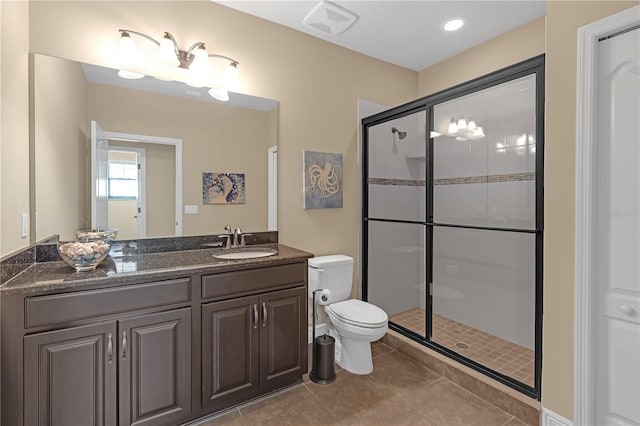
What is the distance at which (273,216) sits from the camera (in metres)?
2.55

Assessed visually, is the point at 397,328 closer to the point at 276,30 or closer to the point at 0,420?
the point at 0,420

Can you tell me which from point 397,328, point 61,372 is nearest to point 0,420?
point 61,372

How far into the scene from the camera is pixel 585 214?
1.50m

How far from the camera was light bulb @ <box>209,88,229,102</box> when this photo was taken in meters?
2.27

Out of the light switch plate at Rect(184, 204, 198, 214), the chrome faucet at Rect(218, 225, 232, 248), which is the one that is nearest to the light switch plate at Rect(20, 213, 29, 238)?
the light switch plate at Rect(184, 204, 198, 214)

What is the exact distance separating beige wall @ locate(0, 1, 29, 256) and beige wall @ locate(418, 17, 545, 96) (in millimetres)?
3319

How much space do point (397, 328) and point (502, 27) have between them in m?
2.79

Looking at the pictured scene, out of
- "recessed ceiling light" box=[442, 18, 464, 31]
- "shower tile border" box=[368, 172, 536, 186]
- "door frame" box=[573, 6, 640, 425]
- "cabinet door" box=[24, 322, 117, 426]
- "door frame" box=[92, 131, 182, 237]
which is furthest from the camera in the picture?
"shower tile border" box=[368, 172, 536, 186]

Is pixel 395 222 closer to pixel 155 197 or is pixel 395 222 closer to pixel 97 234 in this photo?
pixel 155 197

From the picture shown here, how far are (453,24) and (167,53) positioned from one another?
7.33 feet

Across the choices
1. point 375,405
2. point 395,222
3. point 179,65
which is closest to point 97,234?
point 179,65

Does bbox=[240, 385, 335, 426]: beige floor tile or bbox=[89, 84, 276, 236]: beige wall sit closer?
bbox=[240, 385, 335, 426]: beige floor tile

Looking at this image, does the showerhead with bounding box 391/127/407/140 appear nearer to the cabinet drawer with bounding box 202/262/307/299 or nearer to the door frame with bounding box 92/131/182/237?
the cabinet drawer with bounding box 202/262/307/299

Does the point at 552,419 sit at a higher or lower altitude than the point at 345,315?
lower
